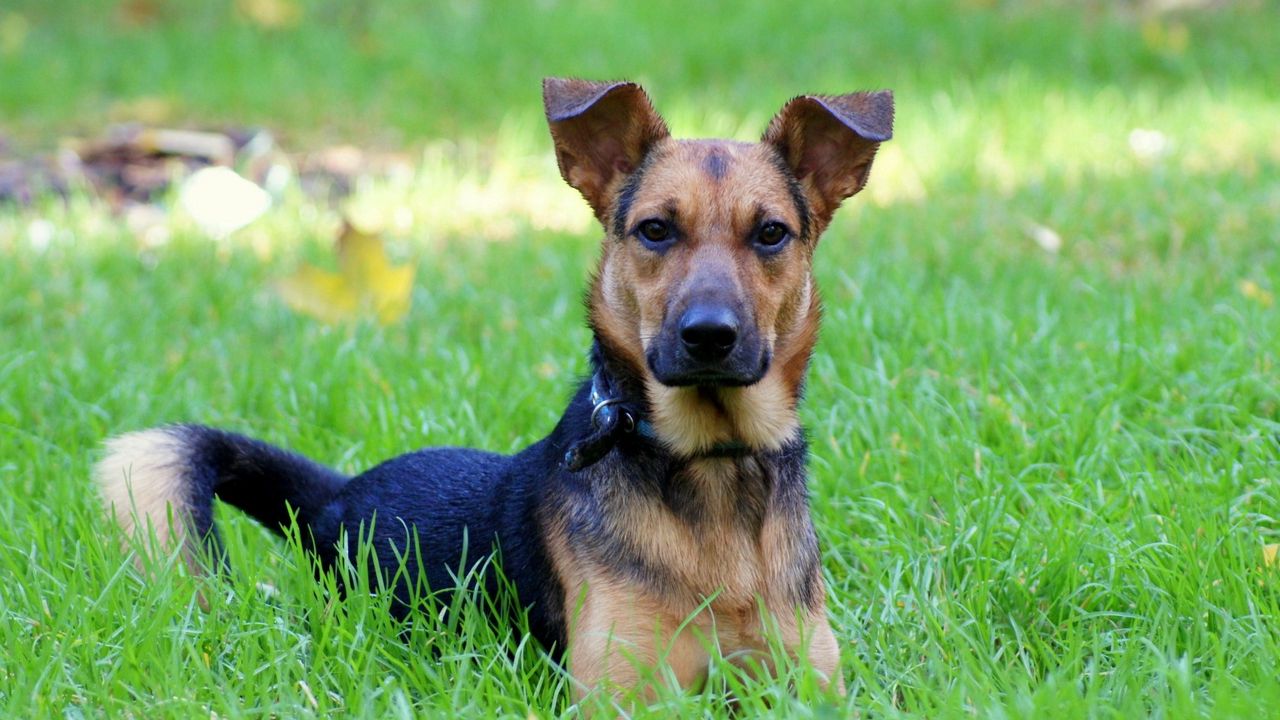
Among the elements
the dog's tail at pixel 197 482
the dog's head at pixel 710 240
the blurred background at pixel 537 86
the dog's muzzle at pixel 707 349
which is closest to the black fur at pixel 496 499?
the dog's tail at pixel 197 482

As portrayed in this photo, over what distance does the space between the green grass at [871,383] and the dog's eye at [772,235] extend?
93 cm

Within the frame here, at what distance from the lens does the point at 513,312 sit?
6020 mm

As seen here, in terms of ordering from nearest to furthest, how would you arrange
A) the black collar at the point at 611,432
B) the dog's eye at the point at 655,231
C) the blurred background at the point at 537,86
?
the black collar at the point at 611,432 < the dog's eye at the point at 655,231 < the blurred background at the point at 537,86

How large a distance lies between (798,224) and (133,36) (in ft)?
35.6

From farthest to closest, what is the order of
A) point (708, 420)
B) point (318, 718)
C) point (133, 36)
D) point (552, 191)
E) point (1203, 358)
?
point (133, 36)
point (552, 191)
point (1203, 358)
point (708, 420)
point (318, 718)

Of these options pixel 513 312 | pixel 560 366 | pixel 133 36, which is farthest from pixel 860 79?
pixel 133 36

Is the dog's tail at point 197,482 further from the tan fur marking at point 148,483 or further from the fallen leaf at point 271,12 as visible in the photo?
the fallen leaf at point 271,12

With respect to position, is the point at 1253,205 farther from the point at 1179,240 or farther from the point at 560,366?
the point at 560,366

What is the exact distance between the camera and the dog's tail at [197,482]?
3.79 m

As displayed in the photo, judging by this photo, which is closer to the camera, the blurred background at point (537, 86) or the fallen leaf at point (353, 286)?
the fallen leaf at point (353, 286)

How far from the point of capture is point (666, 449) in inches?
129

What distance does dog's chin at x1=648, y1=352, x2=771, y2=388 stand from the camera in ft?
10.1

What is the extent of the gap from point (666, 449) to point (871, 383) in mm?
1706

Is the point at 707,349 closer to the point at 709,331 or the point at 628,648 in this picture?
the point at 709,331
